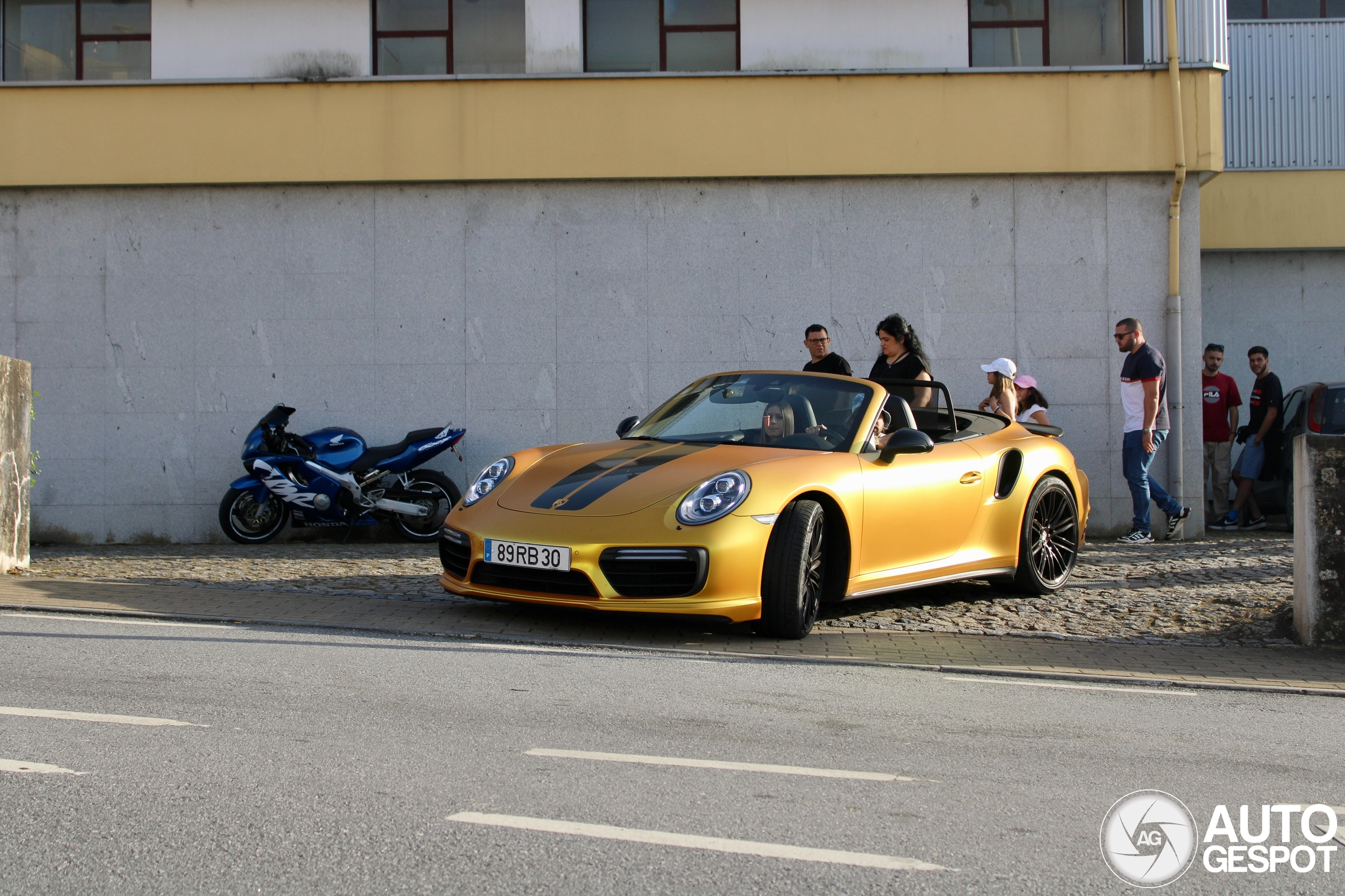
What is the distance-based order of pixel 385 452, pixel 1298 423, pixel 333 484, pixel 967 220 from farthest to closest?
pixel 1298 423 < pixel 967 220 < pixel 385 452 < pixel 333 484

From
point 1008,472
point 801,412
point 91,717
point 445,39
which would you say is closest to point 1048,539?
point 1008,472

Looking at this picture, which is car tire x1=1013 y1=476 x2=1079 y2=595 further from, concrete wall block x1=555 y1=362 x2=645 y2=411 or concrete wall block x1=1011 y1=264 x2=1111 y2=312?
concrete wall block x1=555 y1=362 x2=645 y2=411

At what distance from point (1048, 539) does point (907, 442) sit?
1838mm

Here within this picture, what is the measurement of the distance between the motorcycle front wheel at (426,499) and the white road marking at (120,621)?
14.9 feet

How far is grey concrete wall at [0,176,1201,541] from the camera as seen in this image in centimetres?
1165

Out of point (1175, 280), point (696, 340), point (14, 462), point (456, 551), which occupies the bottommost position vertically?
point (456, 551)

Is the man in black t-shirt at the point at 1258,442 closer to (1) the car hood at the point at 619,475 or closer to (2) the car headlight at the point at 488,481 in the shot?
(1) the car hood at the point at 619,475

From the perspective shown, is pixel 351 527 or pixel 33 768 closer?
pixel 33 768

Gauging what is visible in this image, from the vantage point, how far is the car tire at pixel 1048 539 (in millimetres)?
7477

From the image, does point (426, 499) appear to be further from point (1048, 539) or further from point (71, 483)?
point (1048, 539)

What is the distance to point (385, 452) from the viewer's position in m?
11.0

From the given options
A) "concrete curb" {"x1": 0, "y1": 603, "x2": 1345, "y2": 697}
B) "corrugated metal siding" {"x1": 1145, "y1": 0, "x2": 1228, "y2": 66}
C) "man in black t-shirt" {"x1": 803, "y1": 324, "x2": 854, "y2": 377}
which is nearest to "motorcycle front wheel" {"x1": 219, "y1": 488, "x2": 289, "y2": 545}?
"concrete curb" {"x1": 0, "y1": 603, "x2": 1345, "y2": 697}

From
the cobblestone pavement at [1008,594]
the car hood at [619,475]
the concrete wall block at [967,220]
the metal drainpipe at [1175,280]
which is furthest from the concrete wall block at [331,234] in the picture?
the metal drainpipe at [1175,280]

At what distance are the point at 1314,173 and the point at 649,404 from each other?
8.44 meters
